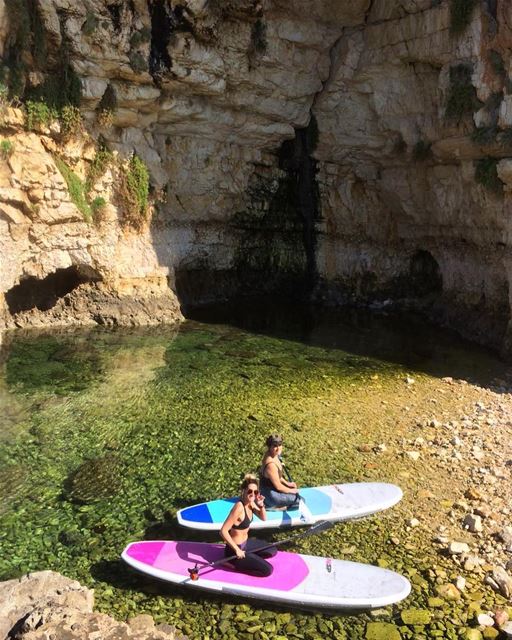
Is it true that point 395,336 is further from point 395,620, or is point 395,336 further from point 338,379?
point 395,620

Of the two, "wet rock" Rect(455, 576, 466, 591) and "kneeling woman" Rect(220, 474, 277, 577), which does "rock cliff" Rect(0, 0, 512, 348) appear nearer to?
"wet rock" Rect(455, 576, 466, 591)

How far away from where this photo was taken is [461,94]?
54.4 feet

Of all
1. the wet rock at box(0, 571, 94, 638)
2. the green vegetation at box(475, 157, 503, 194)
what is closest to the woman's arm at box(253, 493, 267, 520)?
the wet rock at box(0, 571, 94, 638)

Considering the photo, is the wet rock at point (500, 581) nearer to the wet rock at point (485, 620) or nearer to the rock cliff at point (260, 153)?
the wet rock at point (485, 620)

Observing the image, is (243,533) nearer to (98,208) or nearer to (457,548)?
(457,548)

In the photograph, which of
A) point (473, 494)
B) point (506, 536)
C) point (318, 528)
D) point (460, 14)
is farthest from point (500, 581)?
point (460, 14)

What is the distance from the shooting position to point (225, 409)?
12336 millimetres

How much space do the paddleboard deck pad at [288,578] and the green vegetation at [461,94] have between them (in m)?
13.8

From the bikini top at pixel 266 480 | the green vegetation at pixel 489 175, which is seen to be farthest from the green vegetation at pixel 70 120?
the bikini top at pixel 266 480

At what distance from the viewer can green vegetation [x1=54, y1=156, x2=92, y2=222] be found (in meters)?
17.1

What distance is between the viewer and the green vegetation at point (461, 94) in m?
16.3

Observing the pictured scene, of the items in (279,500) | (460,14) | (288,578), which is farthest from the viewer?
(460,14)

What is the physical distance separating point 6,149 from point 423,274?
15733mm

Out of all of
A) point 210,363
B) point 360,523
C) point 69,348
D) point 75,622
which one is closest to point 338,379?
point 210,363
